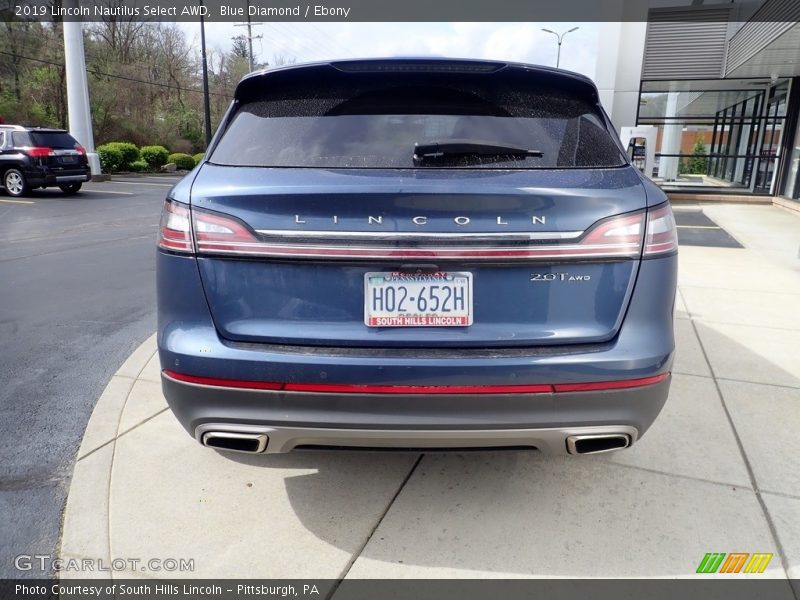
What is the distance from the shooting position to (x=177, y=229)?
6.79 feet

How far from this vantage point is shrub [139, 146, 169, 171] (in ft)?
97.5

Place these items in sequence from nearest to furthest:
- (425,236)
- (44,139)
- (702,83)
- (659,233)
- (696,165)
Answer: (425,236) < (659,233) < (44,139) < (702,83) < (696,165)

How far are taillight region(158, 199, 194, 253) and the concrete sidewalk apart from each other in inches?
40.7

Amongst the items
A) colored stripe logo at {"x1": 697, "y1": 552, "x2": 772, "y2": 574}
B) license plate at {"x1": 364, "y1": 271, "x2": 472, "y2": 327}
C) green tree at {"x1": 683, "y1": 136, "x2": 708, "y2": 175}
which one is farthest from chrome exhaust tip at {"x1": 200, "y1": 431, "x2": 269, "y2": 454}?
green tree at {"x1": 683, "y1": 136, "x2": 708, "y2": 175}

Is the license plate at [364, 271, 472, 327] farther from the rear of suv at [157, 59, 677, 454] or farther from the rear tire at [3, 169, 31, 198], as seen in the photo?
the rear tire at [3, 169, 31, 198]

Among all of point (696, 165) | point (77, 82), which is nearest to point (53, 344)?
point (77, 82)

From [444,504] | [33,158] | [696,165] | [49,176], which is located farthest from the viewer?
[696,165]

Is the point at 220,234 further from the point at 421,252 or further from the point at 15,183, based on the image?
the point at 15,183

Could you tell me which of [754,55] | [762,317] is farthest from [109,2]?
[762,317]

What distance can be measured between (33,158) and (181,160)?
59.5 ft

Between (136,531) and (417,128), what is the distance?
1938 millimetres

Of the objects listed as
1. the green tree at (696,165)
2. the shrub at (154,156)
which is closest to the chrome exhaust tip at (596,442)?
the green tree at (696,165)

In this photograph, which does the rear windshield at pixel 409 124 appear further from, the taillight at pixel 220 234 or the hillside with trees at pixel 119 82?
the hillside with trees at pixel 119 82

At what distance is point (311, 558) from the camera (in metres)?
2.21
